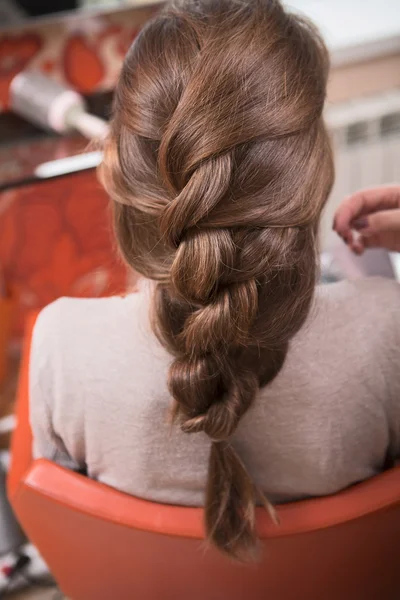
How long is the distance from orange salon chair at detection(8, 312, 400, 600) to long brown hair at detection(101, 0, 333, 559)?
0.04 metres

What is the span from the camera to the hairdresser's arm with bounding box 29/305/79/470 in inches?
27.3

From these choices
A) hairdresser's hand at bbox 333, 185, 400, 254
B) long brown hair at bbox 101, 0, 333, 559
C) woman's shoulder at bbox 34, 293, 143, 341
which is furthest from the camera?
hairdresser's hand at bbox 333, 185, 400, 254

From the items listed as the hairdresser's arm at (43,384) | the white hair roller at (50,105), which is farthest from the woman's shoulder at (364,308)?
the white hair roller at (50,105)

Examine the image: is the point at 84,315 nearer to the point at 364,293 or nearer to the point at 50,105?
the point at 364,293

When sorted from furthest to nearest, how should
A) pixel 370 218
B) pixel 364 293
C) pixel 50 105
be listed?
pixel 50 105 → pixel 370 218 → pixel 364 293

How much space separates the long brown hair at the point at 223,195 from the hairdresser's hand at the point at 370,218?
0.22 m

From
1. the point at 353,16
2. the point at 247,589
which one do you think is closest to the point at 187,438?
the point at 247,589

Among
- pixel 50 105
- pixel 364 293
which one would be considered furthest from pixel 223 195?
pixel 50 105

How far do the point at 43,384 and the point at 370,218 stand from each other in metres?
0.47

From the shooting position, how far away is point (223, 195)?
22.7 inches

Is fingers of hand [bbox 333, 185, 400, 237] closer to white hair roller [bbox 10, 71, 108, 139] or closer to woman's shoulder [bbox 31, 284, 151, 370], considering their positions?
woman's shoulder [bbox 31, 284, 151, 370]

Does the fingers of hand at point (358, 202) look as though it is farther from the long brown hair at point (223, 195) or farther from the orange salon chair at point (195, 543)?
the orange salon chair at point (195, 543)

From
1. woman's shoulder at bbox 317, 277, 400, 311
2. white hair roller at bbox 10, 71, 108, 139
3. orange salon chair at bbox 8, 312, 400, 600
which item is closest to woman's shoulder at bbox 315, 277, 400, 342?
woman's shoulder at bbox 317, 277, 400, 311

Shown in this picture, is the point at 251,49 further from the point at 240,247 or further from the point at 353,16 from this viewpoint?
the point at 353,16
